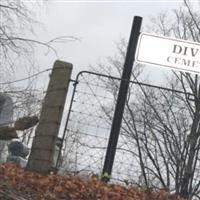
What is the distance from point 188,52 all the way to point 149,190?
8.08ft

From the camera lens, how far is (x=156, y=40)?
8992 millimetres

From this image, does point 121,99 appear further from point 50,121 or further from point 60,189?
point 60,189

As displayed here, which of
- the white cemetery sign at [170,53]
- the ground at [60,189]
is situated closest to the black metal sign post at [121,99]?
the white cemetery sign at [170,53]

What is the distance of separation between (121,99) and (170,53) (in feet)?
3.14

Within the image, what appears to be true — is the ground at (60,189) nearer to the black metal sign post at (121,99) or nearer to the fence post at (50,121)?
the fence post at (50,121)

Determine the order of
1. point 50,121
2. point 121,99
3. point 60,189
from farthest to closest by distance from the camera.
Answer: point 121,99
point 50,121
point 60,189

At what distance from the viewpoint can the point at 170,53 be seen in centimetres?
899

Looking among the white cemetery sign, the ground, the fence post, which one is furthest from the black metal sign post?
the ground

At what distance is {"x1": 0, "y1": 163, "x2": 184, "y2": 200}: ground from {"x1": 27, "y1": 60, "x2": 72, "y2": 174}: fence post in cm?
69

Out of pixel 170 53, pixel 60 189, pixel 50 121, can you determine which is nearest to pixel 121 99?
pixel 170 53

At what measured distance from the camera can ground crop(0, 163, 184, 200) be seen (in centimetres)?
589

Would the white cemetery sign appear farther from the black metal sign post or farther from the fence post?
the fence post

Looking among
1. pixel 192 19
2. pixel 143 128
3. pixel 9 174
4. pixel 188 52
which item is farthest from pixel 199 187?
pixel 9 174

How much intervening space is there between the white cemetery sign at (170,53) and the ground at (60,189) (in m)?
2.33
